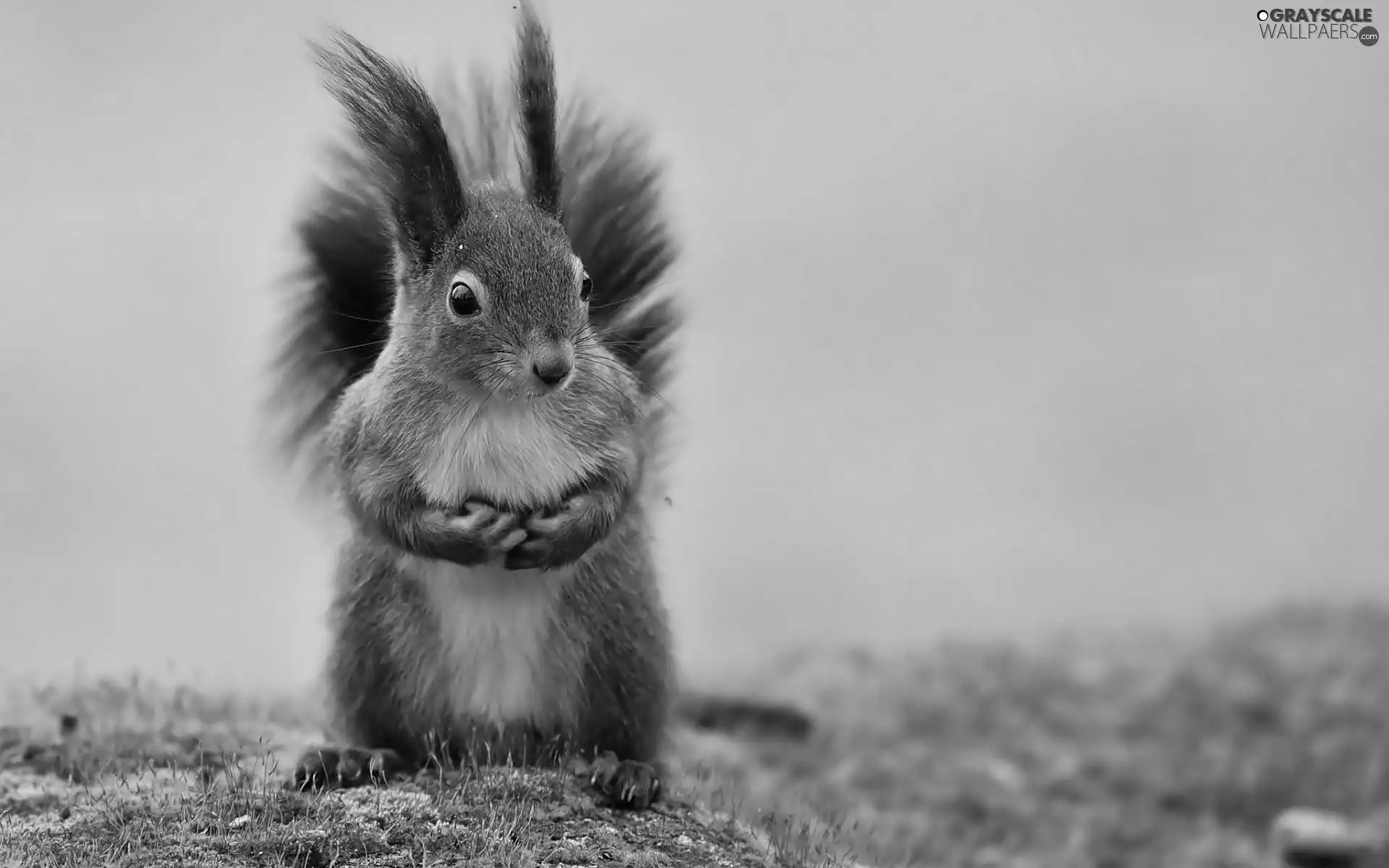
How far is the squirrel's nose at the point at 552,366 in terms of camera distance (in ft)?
8.71

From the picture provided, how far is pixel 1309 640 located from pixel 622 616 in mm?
4491

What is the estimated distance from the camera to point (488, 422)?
286cm

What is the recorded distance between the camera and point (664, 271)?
3.38m

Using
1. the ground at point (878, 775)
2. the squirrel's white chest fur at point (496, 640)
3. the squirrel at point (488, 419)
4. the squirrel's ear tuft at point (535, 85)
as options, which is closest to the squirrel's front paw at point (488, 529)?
the squirrel at point (488, 419)

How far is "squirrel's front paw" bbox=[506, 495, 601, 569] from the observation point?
9.41 feet

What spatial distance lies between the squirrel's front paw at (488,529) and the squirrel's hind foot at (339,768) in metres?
0.58

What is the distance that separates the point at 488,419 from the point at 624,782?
2.77 feet

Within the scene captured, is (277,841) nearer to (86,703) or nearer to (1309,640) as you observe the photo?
(86,703)

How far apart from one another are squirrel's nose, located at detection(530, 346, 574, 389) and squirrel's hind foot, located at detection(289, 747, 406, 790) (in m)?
0.98

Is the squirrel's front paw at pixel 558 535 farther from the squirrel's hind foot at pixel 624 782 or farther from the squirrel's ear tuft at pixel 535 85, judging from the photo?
the squirrel's ear tuft at pixel 535 85

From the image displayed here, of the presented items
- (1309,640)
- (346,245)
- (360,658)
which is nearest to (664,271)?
(346,245)

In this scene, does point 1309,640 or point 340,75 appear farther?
point 1309,640

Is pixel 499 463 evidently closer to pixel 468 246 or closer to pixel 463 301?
pixel 463 301

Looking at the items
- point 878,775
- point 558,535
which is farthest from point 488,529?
point 878,775
